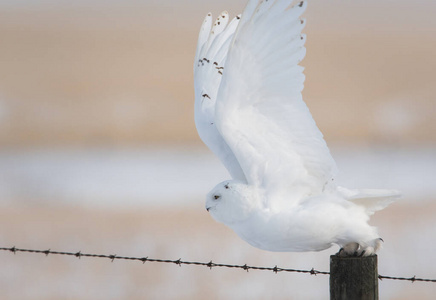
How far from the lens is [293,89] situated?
97.5 inches

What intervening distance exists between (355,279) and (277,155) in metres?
0.52

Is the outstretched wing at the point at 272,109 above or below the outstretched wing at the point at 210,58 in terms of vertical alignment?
below

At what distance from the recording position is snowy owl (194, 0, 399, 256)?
2355 millimetres

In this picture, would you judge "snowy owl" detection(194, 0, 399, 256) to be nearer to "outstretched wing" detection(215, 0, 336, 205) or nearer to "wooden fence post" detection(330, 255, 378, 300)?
"outstretched wing" detection(215, 0, 336, 205)

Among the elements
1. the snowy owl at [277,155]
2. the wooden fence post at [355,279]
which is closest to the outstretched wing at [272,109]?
the snowy owl at [277,155]

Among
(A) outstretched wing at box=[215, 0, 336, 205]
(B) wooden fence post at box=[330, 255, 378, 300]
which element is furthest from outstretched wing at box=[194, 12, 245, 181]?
(B) wooden fence post at box=[330, 255, 378, 300]

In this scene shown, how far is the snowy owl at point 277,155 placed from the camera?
2.36 meters

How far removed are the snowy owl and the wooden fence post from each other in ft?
0.34

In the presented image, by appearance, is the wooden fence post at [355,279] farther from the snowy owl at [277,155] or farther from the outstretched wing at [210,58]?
the outstretched wing at [210,58]

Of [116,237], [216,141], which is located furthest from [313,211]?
[116,237]

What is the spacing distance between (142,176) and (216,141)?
9.67 meters

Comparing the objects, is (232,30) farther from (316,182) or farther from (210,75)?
(316,182)

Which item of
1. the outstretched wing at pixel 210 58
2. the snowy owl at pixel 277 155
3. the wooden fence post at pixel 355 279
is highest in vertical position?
the outstretched wing at pixel 210 58

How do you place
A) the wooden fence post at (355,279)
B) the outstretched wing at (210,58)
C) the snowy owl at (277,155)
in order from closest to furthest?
the wooden fence post at (355,279) → the snowy owl at (277,155) → the outstretched wing at (210,58)
